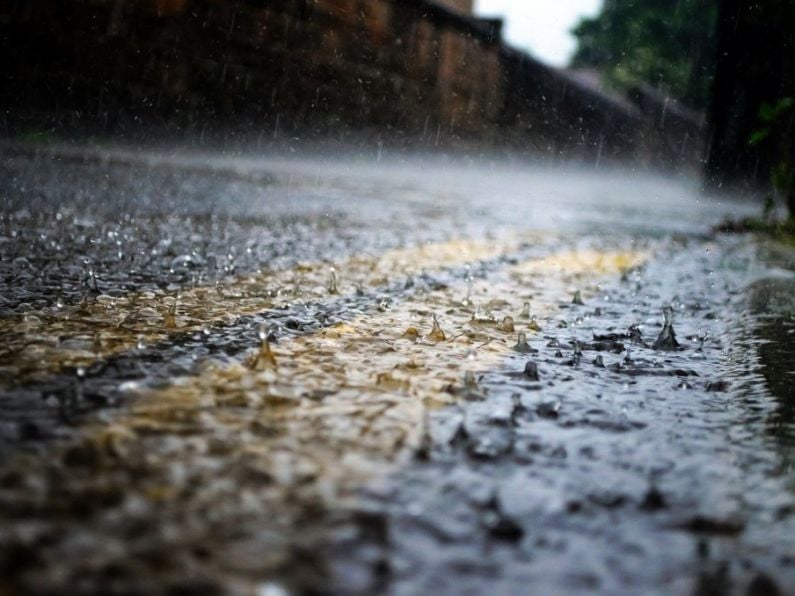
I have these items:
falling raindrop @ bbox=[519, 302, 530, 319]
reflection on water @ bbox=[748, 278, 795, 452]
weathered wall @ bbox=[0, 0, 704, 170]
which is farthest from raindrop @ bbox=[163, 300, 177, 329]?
weathered wall @ bbox=[0, 0, 704, 170]

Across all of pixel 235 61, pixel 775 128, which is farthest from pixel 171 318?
pixel 235 61

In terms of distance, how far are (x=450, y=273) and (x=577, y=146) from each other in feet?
68.8

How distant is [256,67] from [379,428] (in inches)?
291

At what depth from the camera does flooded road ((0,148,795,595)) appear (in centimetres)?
76

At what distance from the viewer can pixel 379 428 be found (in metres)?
1.14

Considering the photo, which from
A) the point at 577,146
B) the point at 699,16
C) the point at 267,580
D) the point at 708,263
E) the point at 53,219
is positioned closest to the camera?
the point at 267,580

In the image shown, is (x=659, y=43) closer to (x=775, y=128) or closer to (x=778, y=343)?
(x=775, y=128)

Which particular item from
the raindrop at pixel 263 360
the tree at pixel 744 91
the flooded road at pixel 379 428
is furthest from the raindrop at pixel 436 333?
the tree at pixel 744 91

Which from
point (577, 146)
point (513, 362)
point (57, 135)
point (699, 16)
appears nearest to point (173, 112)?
point (57, 135)

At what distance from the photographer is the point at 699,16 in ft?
108

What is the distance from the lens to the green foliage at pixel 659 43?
3259 centimetres

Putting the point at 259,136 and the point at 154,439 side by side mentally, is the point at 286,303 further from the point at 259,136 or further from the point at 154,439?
the point at 259,136

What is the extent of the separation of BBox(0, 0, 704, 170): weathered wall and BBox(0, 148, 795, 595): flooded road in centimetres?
412

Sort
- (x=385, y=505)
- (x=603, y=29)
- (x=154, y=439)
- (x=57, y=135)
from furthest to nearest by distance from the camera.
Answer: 1. (x=603, y=29)
2. (x=57, y=135)
3. (x=154, y=439)
4. (x=385, y=505)
